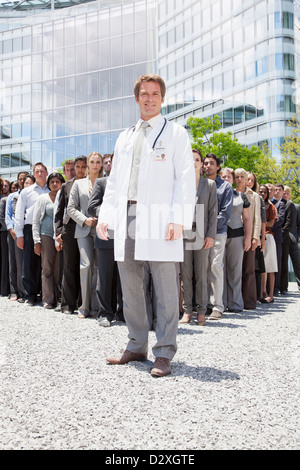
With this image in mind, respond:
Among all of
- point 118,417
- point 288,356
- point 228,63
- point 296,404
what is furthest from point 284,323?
point 228,63

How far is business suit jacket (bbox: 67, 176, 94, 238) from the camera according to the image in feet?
23.6

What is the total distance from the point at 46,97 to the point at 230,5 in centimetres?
2035

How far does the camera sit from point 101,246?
21.8ft

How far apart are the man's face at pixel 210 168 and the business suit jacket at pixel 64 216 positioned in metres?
2.00

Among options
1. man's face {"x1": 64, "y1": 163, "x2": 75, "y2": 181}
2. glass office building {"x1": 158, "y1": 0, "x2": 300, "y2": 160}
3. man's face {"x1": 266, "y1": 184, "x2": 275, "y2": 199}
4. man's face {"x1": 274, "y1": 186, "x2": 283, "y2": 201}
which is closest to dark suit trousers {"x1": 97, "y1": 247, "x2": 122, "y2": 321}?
man's face {"x1": 64, "y1": 163, "x2": 75, "y2": 181}

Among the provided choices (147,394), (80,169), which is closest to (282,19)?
(80,169)

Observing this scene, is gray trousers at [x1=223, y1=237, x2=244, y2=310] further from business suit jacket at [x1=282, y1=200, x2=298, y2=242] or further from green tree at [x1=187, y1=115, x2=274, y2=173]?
green tree at [x1=187, y1=115, x2=274, y2=173]

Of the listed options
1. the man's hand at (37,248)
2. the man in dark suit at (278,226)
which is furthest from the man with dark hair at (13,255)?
the man in dark suit at (278,226)

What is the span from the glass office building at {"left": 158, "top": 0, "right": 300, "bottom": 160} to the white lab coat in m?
41.8

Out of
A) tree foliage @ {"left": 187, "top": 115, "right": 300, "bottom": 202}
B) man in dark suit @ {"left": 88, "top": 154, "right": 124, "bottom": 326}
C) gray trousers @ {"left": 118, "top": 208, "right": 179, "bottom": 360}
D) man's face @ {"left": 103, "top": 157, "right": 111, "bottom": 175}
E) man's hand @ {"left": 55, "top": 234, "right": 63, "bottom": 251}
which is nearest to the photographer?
gray trousers @ {"left": 118, "top": 208, "right": 179, "bottom": 360}

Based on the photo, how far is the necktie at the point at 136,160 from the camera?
3.95m

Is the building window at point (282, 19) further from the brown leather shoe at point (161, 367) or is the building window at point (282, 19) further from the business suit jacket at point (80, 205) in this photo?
the brown leather shoe at point (161, 367)

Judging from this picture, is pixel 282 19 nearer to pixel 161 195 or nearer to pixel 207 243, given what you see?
pixel 207 243

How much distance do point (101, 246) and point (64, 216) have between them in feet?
4.21
